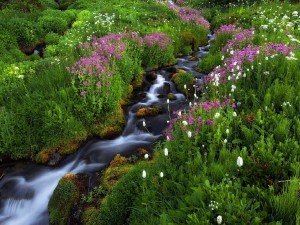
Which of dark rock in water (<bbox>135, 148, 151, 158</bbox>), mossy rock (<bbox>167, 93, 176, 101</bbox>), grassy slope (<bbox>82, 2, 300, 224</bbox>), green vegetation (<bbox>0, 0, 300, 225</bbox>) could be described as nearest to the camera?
grassy slope (<bbox>82, 2, 300, 224</bbox>)

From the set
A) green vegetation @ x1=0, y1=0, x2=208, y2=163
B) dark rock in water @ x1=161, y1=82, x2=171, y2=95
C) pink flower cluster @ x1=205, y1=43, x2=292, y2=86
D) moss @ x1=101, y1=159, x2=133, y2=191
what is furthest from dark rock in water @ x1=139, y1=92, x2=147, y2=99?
moss @ x1=101, y1=159, x2=133, y2=191

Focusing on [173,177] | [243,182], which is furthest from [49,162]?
[243,182]

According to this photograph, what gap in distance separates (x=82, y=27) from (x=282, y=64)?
898 centimetres

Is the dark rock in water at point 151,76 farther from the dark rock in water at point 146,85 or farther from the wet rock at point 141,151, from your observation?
the wet rock at point 141,151

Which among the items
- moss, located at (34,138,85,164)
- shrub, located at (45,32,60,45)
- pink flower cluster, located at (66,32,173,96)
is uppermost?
Answer: pink flower cluster, located at (66,32,173,96)

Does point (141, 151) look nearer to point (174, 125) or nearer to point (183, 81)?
point (174, 125)

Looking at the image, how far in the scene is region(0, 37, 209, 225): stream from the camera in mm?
5542

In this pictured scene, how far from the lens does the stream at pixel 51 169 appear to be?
5542 mm

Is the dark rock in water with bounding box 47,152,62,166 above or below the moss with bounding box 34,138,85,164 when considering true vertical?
below

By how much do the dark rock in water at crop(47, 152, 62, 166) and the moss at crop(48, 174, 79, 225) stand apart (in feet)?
3.42

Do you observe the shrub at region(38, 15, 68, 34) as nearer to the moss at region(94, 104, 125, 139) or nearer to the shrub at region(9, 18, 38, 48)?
the shrub at region(9, 18, 38, 48)

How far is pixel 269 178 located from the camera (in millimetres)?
3600

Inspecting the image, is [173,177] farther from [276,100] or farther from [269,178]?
[276,100]

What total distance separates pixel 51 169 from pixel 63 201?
140 centimetres
